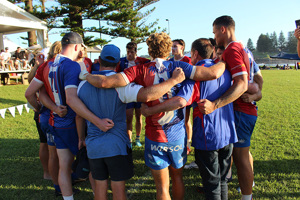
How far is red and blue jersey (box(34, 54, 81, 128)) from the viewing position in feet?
7.75

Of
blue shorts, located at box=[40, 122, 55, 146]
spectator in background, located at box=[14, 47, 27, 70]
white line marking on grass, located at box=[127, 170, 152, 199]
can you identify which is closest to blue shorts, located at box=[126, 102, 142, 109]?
white line marking on grass, located at box=[127, 170, 152, 199]

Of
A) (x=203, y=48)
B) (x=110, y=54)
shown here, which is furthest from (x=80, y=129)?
(x=203, y=48)

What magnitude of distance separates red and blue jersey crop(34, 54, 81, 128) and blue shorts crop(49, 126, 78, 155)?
0.06 metres

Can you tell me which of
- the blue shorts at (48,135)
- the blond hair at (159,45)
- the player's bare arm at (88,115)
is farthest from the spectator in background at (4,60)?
the blond hair at (159,45)

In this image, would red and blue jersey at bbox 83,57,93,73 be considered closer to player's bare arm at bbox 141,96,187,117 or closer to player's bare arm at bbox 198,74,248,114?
player's bare arm at bbox 141,96,187,117

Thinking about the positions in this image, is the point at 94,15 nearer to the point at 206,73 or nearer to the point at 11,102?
the point at 11,102

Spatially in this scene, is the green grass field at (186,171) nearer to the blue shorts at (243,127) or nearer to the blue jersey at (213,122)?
the blue shorts at (243,127)

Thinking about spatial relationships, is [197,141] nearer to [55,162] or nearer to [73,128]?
[73,128]

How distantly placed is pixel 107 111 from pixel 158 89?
558mm

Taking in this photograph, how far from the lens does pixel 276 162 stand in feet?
12.7

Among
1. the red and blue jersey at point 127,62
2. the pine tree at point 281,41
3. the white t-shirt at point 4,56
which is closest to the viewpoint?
the red and blue jersey at point 127,62

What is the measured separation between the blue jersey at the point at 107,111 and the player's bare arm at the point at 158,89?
0.25 ft

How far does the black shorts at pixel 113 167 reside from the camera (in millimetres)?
2127

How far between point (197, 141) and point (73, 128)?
5.01 feet
